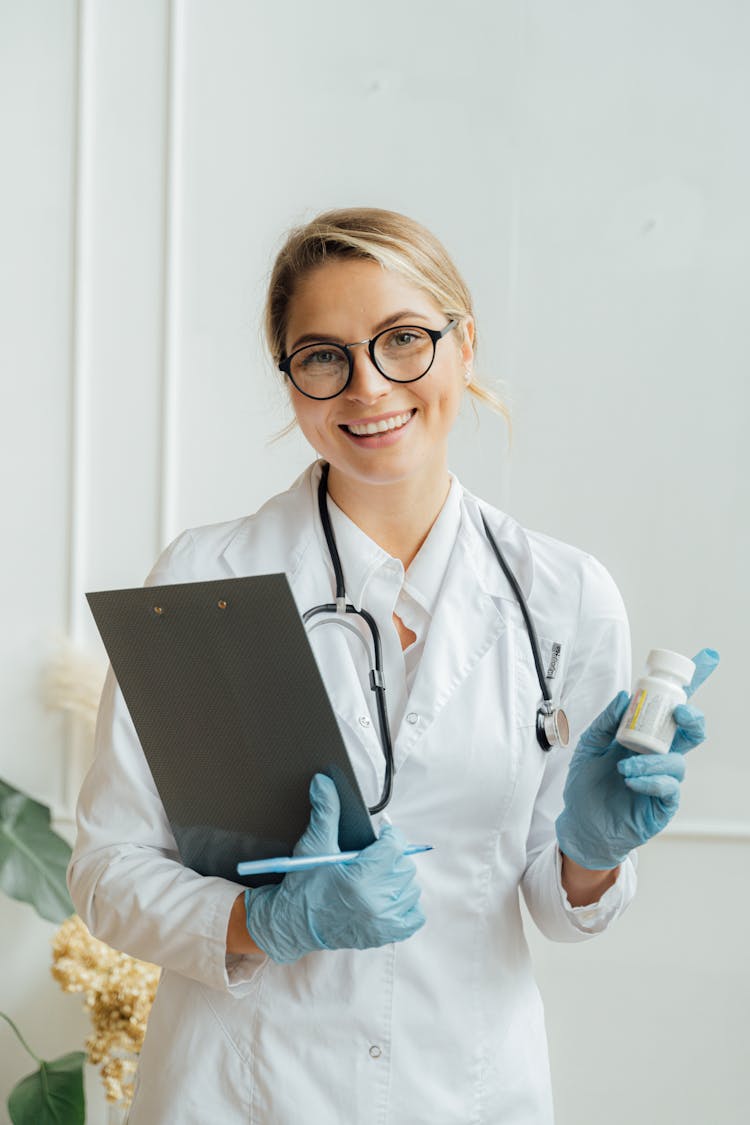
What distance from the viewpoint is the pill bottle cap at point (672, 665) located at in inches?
40.4

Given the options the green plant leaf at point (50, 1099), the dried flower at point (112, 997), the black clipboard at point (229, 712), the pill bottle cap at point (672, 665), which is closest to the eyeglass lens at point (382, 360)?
the black clipboard at point (229, 712)

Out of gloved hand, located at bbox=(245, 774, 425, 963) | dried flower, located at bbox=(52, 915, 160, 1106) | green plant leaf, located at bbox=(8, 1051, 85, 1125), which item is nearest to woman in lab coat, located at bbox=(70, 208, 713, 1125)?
gloved hand, located at bbox=(245, 774, 425, 963)

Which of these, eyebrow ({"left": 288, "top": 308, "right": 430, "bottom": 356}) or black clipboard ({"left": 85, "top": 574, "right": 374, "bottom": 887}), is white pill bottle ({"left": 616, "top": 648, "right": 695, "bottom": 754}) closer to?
black clipboard ({"left": 85, "top": 574, "right": 374, "bottom": 887})

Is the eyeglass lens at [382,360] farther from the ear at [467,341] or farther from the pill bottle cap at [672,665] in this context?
the pill bottle cap at [672,665]

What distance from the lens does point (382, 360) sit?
1252 mm

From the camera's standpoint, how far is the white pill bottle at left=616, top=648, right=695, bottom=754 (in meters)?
1.02

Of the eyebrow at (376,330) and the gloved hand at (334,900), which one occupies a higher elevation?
the eyebrow at (376,330)

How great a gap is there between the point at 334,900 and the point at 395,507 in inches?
18.3

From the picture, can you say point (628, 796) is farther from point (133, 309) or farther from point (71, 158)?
point (71, 158)

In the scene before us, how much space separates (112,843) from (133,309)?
1.44 meters

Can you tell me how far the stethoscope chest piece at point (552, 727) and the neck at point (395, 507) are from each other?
25 cm

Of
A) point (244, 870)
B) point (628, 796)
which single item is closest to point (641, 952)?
point (628, 796)

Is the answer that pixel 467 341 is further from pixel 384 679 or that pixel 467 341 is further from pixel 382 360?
pixel 384 679

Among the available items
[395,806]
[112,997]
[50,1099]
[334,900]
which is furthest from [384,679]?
[50,1099]
